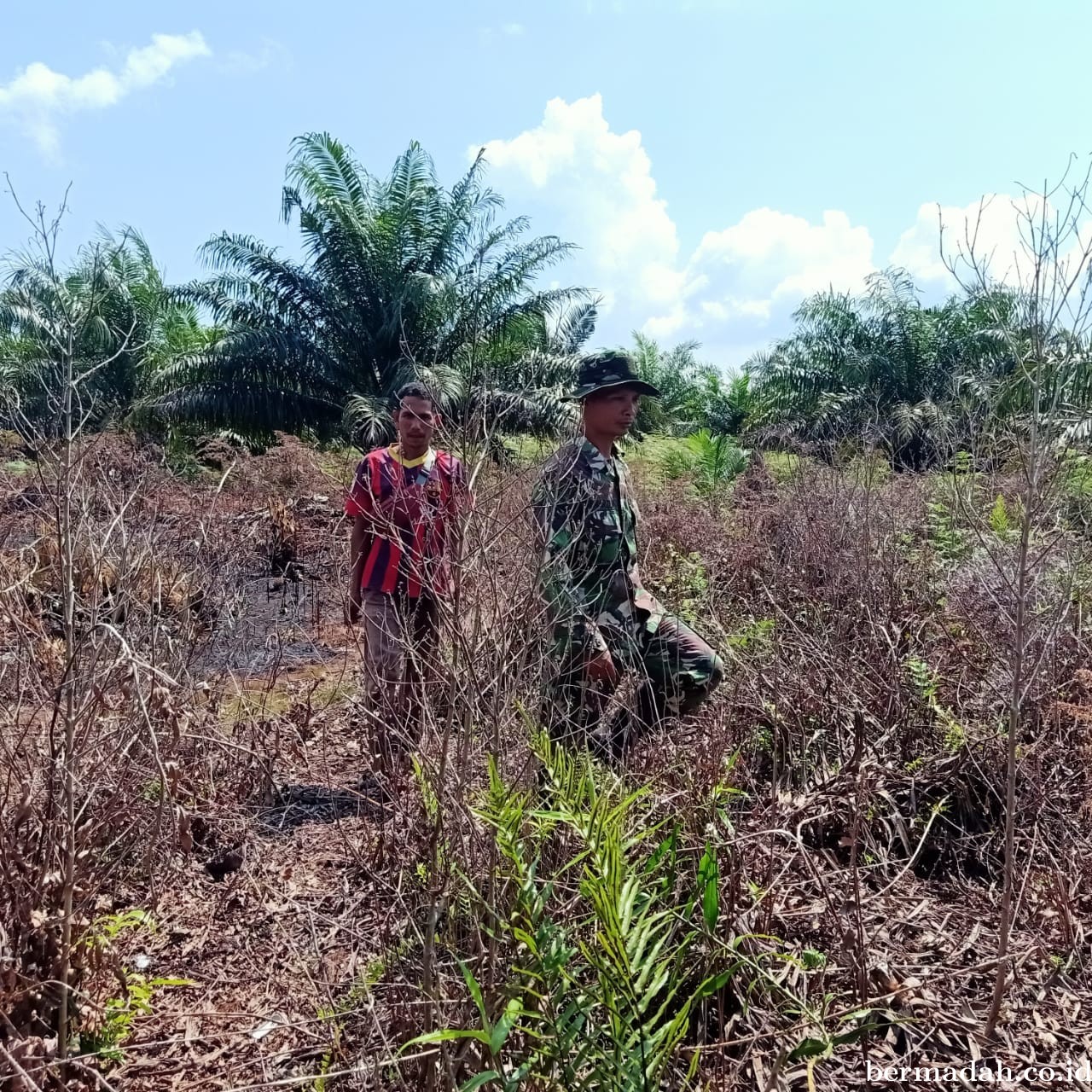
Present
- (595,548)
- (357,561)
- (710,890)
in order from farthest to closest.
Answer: (357,561) < (595,548) < (710,890)

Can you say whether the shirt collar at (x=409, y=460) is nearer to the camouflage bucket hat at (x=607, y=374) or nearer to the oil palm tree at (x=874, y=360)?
the camouflage bucket hat at (x=607, y=374)

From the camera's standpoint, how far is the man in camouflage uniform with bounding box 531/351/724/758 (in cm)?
284

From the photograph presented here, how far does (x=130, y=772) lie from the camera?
7.96 feet

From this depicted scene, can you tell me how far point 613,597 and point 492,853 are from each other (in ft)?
5.00

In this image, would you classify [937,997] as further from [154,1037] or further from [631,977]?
[154,1037]

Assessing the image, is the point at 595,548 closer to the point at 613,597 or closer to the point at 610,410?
the point at 613,597

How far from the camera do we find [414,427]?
3537 mm

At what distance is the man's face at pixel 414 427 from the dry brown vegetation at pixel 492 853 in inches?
39.4

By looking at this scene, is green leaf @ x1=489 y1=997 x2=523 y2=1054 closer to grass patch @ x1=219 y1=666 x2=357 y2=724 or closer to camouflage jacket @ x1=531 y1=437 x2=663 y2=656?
camouflage jacket @ x1=531 y1=437 x2=663 y2=656

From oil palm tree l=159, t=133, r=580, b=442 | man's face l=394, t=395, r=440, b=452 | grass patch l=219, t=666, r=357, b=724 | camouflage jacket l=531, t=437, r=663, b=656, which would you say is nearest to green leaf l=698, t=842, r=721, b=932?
camouflage jacket l=531, t=437, r=663, b=656

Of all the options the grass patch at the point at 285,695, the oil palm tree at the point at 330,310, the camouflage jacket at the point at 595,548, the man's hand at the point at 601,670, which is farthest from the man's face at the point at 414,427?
the oil palm tree at the point at 330,310

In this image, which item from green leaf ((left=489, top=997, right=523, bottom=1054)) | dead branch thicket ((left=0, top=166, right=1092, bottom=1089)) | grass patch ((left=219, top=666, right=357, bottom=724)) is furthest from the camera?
grass patch ((left=219, top=666, right=357, bottom=724))

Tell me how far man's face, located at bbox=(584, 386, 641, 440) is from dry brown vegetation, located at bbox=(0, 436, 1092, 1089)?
0.67 m

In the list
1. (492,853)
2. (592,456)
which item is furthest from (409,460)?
(492,853)
